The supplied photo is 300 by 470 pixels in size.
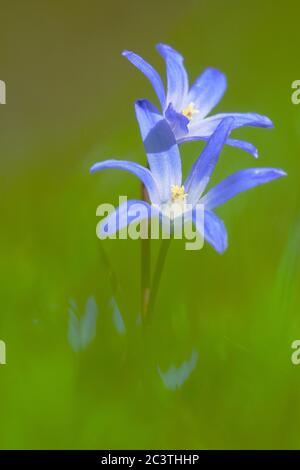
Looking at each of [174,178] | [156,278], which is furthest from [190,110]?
[156,278]

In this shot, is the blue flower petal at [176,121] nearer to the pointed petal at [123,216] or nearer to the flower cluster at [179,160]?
the flower cluster at [179,160]

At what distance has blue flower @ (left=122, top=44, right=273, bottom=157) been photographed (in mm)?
698

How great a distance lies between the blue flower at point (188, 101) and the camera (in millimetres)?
698

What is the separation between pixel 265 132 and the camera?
1.07m

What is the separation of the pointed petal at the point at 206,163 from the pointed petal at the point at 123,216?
0.28 feet

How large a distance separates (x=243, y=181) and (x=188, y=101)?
0.66ft

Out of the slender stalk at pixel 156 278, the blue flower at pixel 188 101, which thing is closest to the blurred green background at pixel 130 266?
the slender stalk at pixel 156 278

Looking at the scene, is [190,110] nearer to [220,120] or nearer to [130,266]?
[220,120]

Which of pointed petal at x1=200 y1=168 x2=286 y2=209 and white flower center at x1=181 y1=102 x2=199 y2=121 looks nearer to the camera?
pointed petal at x1=200 y1=168 x2=286 y2=209

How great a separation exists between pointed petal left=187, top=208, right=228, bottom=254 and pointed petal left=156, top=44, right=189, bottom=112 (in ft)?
0.56

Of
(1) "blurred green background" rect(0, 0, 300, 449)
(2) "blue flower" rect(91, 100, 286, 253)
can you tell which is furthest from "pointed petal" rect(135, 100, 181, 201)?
(1) "blurred green background" rect(0, 0, 300, 449)

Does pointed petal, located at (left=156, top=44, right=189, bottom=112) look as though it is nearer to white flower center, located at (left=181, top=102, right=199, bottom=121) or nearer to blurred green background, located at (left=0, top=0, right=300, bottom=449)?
white flower center, located at (left=181, top=102, right=199, bottom=121)

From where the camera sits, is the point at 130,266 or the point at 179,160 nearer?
the point at 179,160

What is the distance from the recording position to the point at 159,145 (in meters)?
0.69
